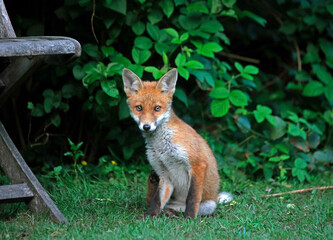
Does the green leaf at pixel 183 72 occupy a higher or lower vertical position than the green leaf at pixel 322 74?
higher

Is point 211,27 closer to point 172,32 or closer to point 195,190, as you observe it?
point 172,32

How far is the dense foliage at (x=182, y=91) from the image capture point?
5379mm

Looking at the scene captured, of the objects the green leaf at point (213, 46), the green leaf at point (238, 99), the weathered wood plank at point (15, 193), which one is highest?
the green leaf at point (213, 46)

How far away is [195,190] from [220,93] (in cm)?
175

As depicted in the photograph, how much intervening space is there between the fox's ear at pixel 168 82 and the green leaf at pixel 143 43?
2.81 ft

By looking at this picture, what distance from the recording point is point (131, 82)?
4.61 meters

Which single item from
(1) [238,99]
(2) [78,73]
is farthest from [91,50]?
(1) [238,99]

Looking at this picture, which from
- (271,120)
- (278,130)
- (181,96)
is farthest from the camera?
(278,130)

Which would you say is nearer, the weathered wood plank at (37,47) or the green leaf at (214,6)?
the weathered wood plank at (37,47)

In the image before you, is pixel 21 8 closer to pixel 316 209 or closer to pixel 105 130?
pixel 105 130

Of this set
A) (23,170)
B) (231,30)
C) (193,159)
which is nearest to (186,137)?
(193,159)

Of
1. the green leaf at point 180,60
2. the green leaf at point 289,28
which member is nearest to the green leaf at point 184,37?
the green leaf at point 180,60

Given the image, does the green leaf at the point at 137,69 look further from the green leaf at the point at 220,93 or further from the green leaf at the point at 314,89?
the green leaf at the point at 314,89

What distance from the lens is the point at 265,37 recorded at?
28.1 ft
